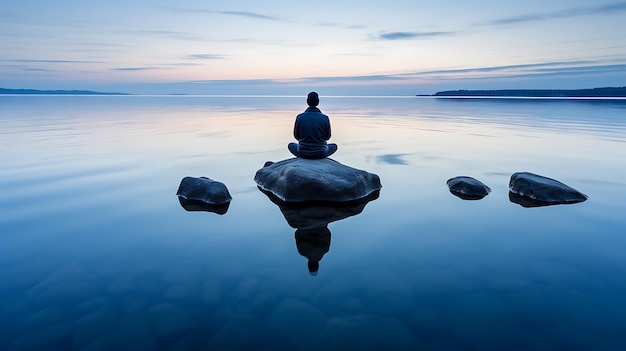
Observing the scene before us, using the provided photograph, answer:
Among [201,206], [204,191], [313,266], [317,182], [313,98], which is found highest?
[313,98]

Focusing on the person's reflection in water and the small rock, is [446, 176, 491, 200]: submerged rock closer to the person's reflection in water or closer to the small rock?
the person's reflection in water

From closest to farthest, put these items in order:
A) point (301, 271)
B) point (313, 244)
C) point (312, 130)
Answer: point (301, 271) → point (313, 244) → point (312, 130)

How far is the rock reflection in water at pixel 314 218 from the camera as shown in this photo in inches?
292

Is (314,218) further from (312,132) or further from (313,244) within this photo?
(312,132)

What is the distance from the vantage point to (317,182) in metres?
10.3

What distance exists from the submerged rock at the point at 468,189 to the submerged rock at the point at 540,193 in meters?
0.79

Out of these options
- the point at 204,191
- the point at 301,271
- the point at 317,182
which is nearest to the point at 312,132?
the point at 317,182

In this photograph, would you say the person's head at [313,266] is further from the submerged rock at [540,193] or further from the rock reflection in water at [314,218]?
the submerged rock at [540,193]

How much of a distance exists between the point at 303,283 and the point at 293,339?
4.84 feet

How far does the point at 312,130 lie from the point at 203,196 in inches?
160

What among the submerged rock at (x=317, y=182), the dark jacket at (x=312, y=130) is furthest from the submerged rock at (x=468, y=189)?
the dark jacket at (x=312, y=130)

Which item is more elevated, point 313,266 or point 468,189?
point 313,266

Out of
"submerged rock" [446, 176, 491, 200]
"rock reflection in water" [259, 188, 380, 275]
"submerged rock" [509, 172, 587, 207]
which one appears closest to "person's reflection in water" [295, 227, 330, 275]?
"rock reflection in water" [259, 188, 380, 275]

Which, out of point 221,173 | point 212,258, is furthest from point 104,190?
point 212,258
